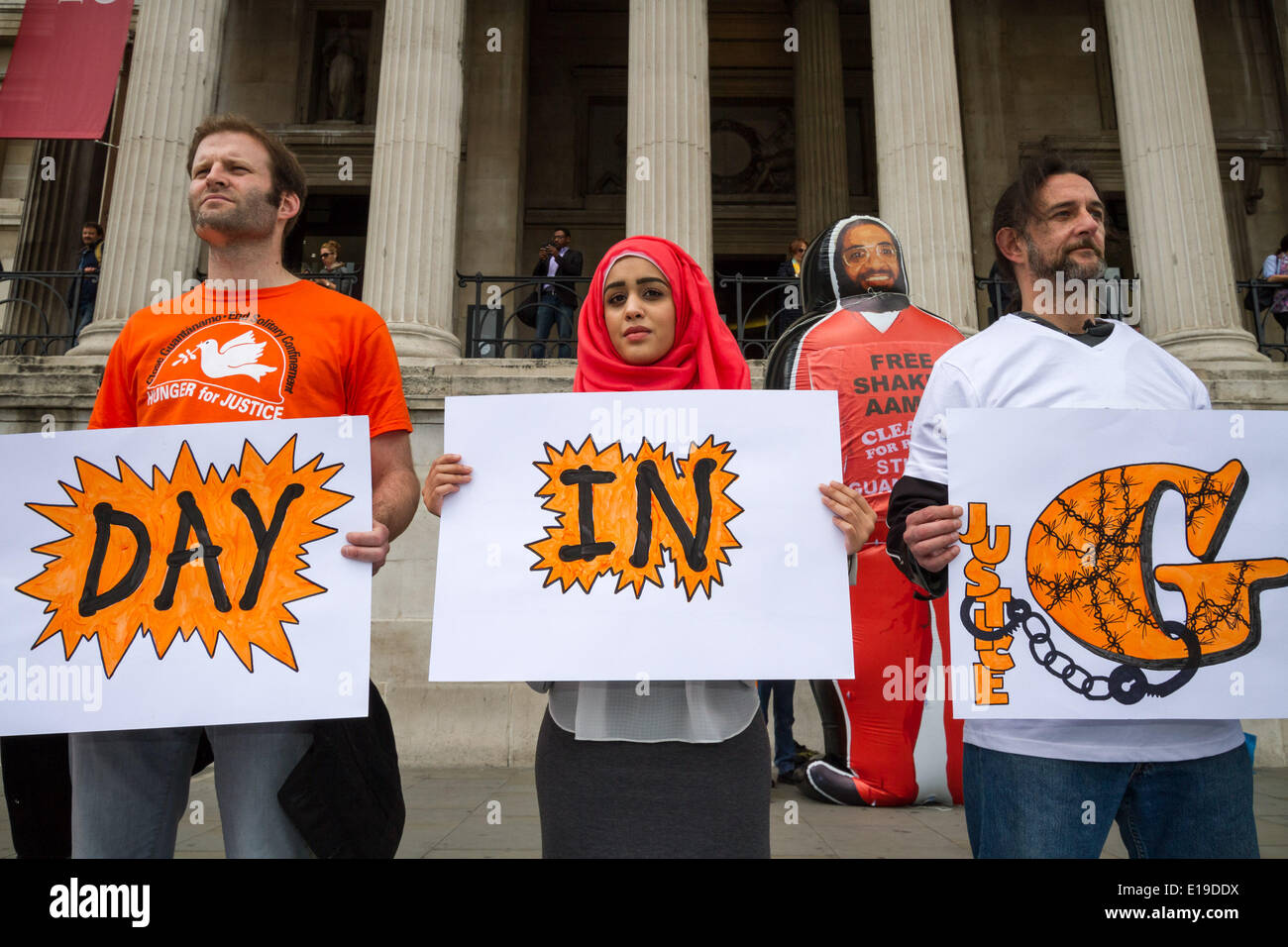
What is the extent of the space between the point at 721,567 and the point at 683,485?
0.78ft

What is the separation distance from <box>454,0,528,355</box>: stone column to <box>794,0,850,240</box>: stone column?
5426mm

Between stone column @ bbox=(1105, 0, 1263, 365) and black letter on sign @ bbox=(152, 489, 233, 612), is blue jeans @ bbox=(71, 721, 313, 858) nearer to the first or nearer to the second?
black letter on sign @ bbox=(152, 489, 233, 612)

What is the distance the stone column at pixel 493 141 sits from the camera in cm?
1531

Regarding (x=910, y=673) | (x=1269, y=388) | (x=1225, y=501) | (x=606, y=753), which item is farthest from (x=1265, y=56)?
(x=606, y=753)

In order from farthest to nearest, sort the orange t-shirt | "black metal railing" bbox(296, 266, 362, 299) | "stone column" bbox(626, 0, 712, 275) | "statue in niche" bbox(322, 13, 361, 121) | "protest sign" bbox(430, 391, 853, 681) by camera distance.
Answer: "statue in niche" bbox(322, 13, 361, 121) → "stone column" bbox(626, 0, 712, 275) → "black metal railing" bbox(296, 266, 362, 299) → the orange t-shirt → "protest sign" bbox(430, 391, 853, 681)

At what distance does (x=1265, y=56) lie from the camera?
16.3m

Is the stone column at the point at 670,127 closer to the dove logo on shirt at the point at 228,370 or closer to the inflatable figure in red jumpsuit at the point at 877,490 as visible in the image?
the inflatable figure in red jumpsuit at the point at 877,490

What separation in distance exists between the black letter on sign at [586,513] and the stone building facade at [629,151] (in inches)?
52.8

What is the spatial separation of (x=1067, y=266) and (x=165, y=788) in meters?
2.72

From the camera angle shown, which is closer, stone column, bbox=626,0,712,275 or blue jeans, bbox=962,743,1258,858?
blue jeans, bbox=962,743,1258,858

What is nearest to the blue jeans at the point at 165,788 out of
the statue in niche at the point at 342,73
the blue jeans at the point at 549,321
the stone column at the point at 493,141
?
the blue jeans at the point at 549,321

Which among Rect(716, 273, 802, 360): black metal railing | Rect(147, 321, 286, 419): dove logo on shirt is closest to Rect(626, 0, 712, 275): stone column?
Rect(716, 273, 802, 360): black metal railing

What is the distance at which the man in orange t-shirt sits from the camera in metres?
2.15
